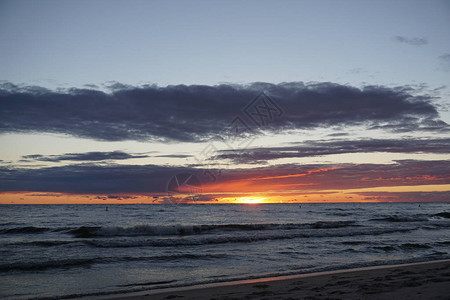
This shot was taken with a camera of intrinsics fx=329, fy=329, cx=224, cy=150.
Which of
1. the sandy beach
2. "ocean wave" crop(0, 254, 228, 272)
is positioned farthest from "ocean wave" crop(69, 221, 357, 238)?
the sandy beach

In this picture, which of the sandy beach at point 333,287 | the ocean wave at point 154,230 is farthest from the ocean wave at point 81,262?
the ocean wave at point 154,230

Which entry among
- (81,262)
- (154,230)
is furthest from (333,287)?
(154,230)

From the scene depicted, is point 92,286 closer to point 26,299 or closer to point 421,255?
point 26,299

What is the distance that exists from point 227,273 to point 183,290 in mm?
3063

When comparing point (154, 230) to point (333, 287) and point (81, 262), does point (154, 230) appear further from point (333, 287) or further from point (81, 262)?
point (333, 287)

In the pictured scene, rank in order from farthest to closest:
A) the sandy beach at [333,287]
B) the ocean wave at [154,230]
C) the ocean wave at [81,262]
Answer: the ocean wave at [154,230]
the ocean wave at [81,262]
the sandy beach at [333,287]

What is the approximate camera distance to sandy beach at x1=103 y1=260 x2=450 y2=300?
8406mm

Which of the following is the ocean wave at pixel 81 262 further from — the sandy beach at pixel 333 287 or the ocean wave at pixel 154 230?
the ocean wave at pixel 154 230

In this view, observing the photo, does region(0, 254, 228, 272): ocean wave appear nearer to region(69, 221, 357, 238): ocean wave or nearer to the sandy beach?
the sandy beach

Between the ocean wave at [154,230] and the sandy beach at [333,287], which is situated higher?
the sandy beach at [333,287]

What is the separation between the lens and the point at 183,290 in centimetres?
979

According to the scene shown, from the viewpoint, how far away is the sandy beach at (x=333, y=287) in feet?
27.6

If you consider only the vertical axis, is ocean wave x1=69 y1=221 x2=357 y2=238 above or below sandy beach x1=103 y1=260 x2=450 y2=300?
below

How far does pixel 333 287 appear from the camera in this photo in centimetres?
939
